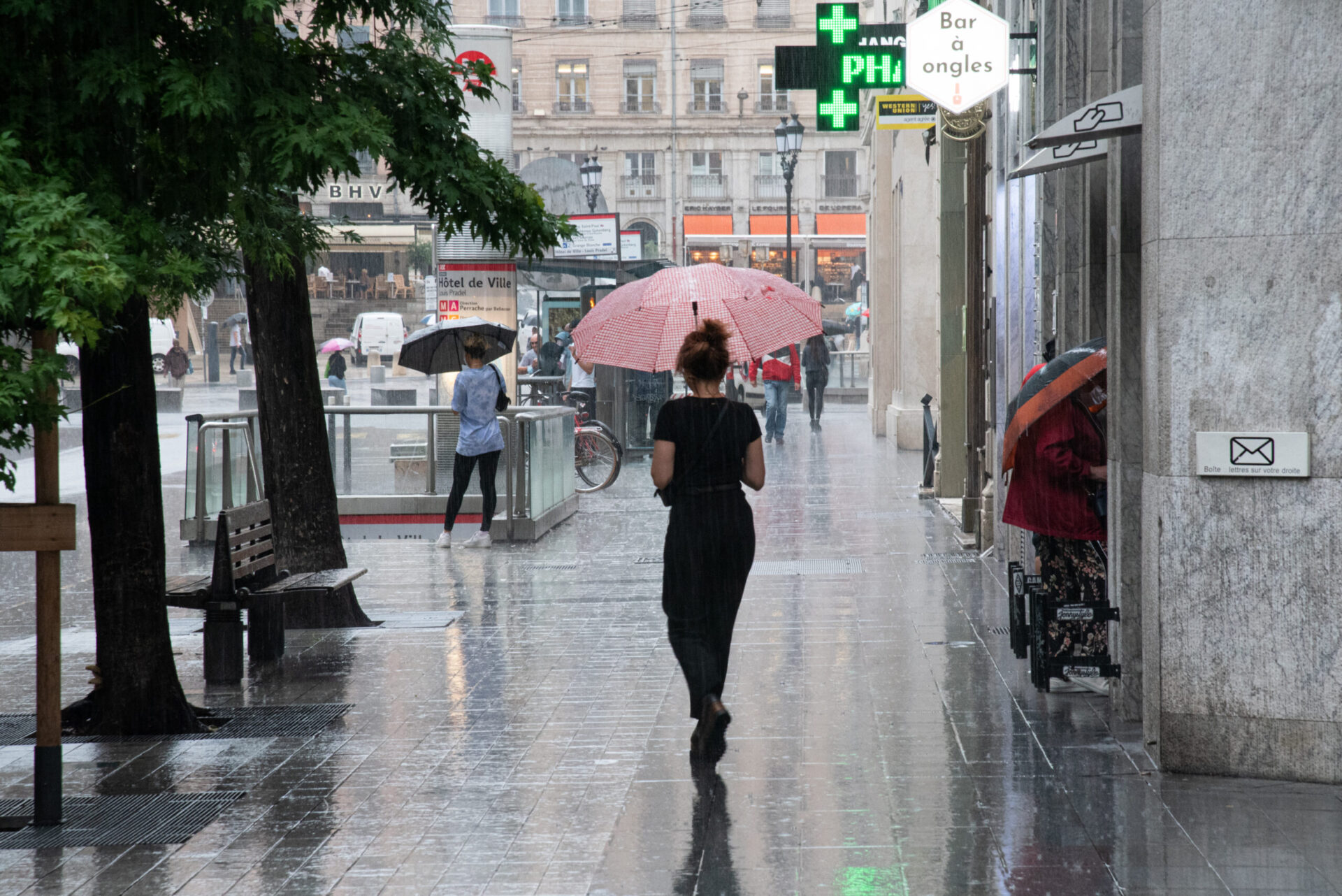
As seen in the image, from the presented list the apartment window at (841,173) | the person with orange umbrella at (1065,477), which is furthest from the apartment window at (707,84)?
the person with orange umbrella at (1065,477)

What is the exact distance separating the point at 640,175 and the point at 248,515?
58152mm

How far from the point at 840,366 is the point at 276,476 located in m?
32.8

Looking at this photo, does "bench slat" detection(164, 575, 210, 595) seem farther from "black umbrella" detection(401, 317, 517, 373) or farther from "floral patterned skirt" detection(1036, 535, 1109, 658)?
"black umbrella" detection(401, 317, 517, 373)

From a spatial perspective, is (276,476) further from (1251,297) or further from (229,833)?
(1251,297)

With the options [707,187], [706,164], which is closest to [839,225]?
[707,187]

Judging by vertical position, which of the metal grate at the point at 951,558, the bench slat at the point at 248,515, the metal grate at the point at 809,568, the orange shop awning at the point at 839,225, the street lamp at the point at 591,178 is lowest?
the metal grate at the point at 809,568

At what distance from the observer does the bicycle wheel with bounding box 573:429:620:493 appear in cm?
1883

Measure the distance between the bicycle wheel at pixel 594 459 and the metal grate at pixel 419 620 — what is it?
8557mm

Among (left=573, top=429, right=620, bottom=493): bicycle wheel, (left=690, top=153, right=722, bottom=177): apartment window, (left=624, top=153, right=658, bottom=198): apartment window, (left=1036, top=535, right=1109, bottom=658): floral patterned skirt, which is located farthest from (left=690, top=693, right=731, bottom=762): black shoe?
(left=690, top=153, right=722, bottom=177): apartment window

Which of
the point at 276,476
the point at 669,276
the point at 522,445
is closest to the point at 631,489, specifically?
the point at 522,445

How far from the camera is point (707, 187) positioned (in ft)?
215

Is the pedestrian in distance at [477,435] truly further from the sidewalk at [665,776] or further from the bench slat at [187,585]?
the bench slat at [187,585]

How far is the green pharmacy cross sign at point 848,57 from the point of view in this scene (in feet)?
41.8

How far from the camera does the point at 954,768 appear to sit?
20.0ft
